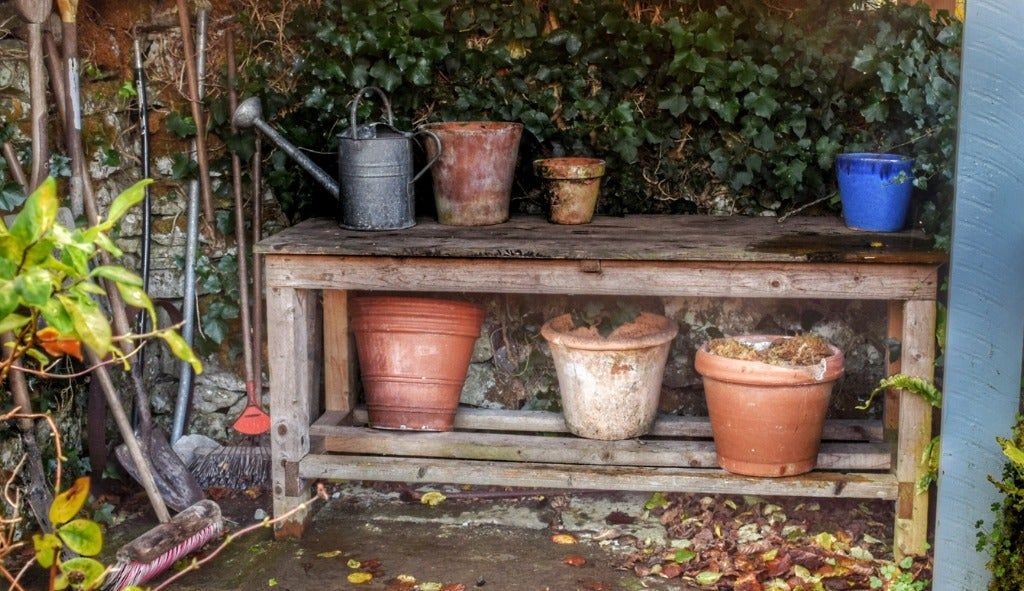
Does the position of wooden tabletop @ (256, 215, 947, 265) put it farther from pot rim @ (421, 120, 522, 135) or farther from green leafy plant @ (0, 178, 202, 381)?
green leafy plant @ (0, 178, 202, 381)

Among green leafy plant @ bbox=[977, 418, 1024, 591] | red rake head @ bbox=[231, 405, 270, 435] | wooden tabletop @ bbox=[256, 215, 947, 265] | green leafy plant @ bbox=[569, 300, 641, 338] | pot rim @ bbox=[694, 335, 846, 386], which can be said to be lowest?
red rake head @ bbox=[231, 405, 270, 435]

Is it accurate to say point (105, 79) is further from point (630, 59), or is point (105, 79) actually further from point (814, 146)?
point (814, 146)

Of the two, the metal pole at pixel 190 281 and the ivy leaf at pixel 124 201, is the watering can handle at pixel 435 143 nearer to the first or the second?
the metal pole at pixel 190 281

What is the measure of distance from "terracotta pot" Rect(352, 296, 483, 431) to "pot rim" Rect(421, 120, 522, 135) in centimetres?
58

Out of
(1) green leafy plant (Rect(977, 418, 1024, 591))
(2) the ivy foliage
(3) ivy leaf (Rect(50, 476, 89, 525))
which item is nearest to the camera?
(3) ivy leaf (Rect(50, 476, 89, 525))

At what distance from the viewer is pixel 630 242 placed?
3.55 m

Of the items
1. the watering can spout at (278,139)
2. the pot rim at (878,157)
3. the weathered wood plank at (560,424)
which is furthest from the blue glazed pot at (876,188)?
the watering can spout at (278,139)

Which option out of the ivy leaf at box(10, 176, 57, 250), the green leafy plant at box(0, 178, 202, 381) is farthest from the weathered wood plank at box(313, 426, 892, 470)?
the ivy leaf at box(10, 176, 57, 250)

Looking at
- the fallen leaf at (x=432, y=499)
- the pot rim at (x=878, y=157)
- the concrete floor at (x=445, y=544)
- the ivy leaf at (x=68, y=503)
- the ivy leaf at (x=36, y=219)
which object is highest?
the ivy leaf at (x=36, y=219)

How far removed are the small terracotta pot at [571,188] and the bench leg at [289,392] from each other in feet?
2.92

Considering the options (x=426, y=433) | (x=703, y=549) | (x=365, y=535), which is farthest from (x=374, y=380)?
(x=703, y=549)

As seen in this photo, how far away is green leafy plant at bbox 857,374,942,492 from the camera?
337 cm

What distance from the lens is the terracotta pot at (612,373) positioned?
12.1ft

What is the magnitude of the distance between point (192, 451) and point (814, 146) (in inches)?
101
